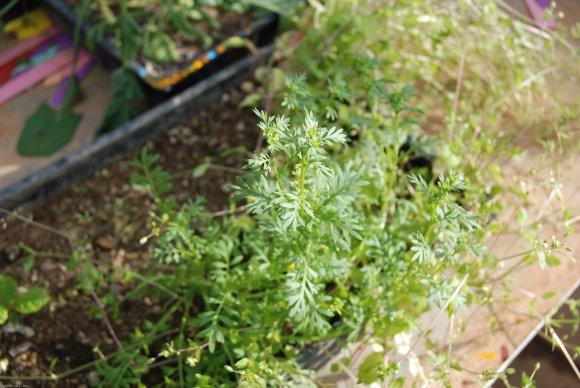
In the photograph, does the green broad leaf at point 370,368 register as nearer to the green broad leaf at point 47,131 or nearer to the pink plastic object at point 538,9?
the pink plastic object at point 538,9

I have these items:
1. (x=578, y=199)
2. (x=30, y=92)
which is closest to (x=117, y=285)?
(x=30, y=92)

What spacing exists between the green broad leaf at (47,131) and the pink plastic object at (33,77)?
11cm

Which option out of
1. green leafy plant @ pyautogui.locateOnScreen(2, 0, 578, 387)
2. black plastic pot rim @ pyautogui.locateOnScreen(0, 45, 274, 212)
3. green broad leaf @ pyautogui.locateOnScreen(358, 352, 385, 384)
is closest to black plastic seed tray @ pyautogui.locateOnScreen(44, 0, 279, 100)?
black plastic pot rim @ pyautogui.locateOnScreen(0, 45, 274, 212)

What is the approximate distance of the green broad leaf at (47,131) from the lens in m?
1.75

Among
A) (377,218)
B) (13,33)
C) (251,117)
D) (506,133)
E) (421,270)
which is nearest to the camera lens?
(421,270)

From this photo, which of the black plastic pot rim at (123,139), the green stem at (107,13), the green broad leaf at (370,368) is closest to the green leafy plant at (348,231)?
the green broad leaf at (370,368)

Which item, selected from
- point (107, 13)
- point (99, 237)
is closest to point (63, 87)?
point (107, 13)

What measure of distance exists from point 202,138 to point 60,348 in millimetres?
727

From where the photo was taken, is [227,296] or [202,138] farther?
[202,138]

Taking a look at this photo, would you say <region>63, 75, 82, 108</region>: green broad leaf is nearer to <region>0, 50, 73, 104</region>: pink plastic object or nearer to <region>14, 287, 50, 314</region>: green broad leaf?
<region>0, 50, 73, 104</region>: pink plastic object

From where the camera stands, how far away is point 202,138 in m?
1.74

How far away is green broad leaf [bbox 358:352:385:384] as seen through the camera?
3.56ft

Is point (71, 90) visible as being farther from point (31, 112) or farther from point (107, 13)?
point (107, 13)

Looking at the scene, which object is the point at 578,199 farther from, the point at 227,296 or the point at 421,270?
the point at 227,296
